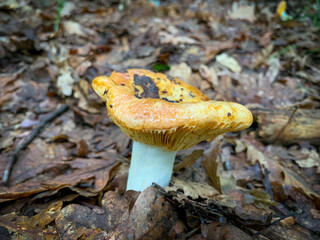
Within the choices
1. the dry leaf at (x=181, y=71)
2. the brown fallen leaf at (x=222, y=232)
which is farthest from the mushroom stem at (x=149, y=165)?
the dry leaf at (x=181, y=71)

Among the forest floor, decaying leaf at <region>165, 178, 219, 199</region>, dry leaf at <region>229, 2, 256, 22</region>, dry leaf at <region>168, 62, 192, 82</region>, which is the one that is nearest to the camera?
the forest floor

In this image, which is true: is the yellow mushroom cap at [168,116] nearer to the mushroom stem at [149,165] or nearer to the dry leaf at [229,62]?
the mushroom stem at [149,165]

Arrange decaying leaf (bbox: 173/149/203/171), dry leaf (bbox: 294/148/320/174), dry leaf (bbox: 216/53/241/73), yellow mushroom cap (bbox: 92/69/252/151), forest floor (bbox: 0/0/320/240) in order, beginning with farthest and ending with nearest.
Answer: dry leaf (bbox: 216/53/241/73)
dry leaf (bbox: 294/148/320/174)
decaying leaf (bbox: 173/149/203/171)
forest floor (bbox: 0/0/320/240)
yellow mushroom cap (bbox: 92/69/252/151)

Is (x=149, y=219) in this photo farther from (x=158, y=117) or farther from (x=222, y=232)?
(x=158, y=117)

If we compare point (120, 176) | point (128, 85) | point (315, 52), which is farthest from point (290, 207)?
point (315, 52)

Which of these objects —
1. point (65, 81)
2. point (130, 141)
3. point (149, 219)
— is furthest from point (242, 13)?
point (149, 219)

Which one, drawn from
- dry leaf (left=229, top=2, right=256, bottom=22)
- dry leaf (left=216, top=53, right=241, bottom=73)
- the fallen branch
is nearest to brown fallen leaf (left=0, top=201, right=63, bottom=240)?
the fallen branch

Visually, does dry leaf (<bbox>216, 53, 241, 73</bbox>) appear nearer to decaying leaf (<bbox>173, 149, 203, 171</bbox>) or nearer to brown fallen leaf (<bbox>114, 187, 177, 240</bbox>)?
decaying leaf (<bbox>173, 149, 203, 171</bbox>)

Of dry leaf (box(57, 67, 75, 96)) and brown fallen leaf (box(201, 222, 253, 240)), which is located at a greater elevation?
dry leaf (box(57, 67, 75, 96))
